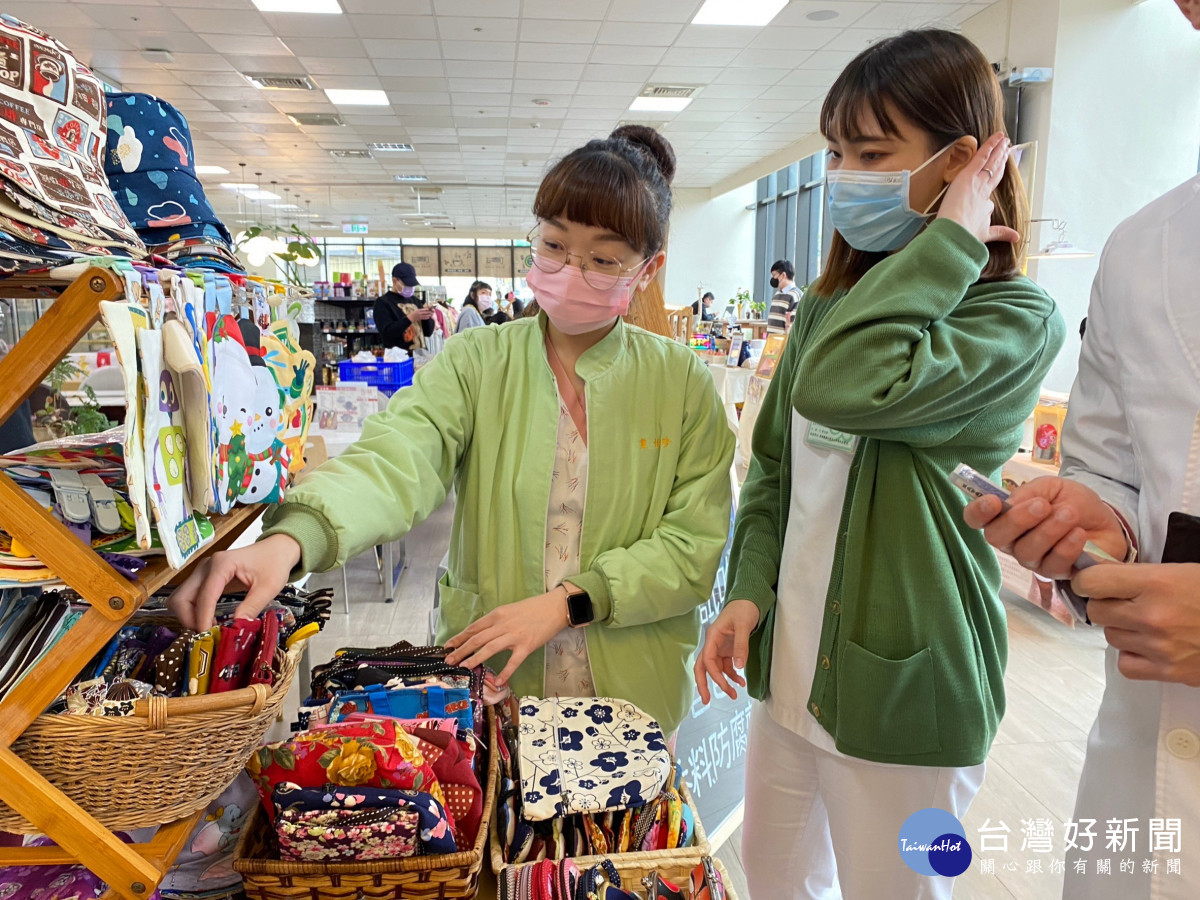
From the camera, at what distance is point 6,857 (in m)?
0.79

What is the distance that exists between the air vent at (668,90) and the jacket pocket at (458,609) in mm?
9009

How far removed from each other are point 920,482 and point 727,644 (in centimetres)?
41

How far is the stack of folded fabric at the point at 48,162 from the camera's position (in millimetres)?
694

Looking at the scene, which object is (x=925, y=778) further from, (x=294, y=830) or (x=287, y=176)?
(x=287, y=176)

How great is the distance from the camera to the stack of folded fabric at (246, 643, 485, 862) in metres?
0.88

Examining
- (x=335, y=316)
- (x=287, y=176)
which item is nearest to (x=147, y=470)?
(x=335, y=316)

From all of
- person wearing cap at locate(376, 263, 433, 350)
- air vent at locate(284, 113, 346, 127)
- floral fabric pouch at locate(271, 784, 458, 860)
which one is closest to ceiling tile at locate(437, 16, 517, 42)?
person wearing cap at locate(376, 263, 433, 350)

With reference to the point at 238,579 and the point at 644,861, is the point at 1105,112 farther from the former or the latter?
the point at 238,579

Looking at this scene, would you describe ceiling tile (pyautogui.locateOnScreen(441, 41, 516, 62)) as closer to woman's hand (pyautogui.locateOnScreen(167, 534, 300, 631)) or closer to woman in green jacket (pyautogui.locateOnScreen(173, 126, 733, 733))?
woman in green jacket (pyautogui.locateOnScreen(173, 126, 733, 733))

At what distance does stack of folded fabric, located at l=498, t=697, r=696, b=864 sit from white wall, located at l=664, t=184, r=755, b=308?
16.6 meters

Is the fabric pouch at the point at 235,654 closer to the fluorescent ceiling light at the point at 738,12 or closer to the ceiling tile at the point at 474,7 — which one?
the ceiling tile at the point at 474,7

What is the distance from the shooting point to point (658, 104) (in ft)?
32.9

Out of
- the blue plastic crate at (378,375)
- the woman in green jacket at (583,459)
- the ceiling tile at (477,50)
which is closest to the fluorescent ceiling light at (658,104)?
the ceiling tile at (477,50)

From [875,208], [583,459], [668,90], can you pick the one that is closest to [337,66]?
[668,90]
